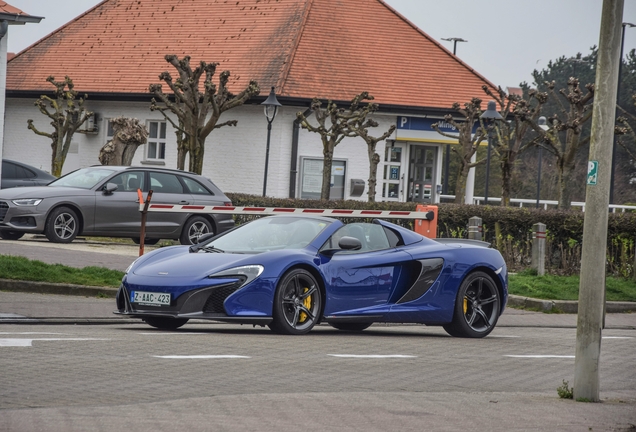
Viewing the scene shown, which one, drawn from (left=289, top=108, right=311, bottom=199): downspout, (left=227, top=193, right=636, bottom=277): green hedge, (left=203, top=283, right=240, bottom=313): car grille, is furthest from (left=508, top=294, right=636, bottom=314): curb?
(left=289, top=108, right=311, bottom=199): downspout

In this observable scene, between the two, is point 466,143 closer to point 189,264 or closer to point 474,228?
point 474,228

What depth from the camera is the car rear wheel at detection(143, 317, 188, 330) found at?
1180cm

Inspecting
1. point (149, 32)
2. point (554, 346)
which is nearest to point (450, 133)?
point (149, 32)

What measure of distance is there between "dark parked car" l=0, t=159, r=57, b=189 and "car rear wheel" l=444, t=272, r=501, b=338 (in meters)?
15.6

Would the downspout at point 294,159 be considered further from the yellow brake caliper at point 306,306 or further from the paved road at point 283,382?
the yellow brake caliper at point 306,306

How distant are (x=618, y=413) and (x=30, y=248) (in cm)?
1361

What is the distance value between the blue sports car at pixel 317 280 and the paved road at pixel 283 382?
30cm

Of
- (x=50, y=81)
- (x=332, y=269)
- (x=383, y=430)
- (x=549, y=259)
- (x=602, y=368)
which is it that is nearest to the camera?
(x=383, y=430)

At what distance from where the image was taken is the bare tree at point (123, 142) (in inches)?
1165

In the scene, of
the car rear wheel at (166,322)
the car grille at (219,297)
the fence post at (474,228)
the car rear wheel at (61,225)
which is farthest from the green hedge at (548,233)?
the car grille at (219,297)

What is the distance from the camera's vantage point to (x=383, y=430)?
629cm

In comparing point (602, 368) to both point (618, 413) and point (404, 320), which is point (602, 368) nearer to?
point (404, 320)

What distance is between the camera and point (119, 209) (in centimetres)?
2162

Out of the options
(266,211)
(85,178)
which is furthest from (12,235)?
(266,211)
